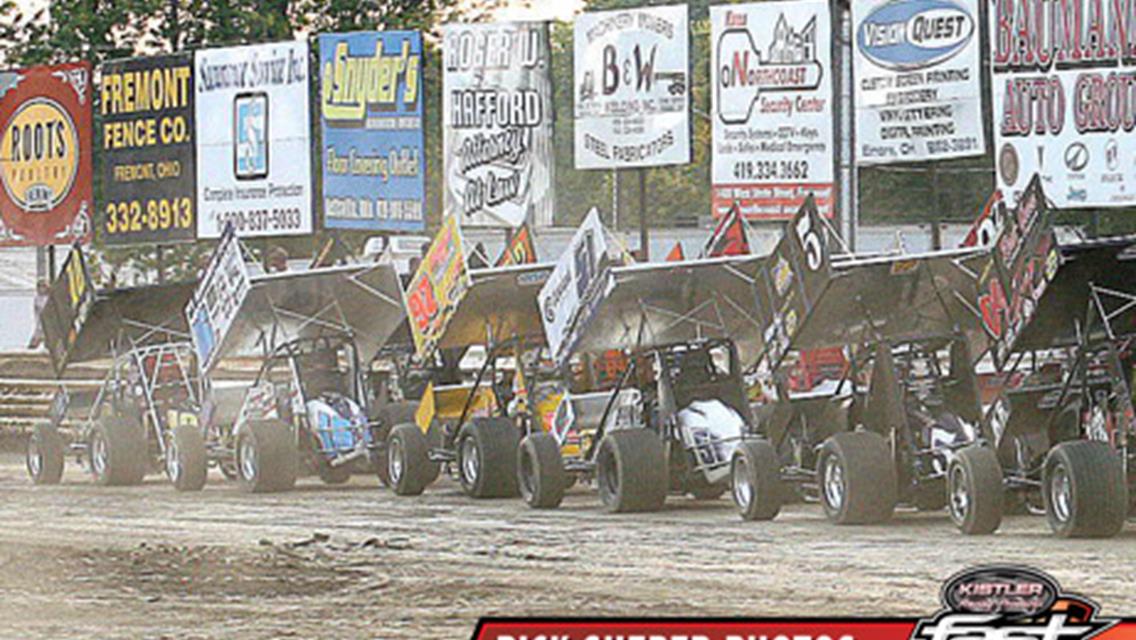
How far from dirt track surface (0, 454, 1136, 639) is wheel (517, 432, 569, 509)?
22 centimetres

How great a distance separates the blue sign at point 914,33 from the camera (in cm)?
2333

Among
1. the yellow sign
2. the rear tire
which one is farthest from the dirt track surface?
the yellow sign

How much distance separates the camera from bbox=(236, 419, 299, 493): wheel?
21.2 metres

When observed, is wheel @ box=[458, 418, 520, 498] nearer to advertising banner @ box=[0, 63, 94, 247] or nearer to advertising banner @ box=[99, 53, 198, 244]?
advertising banner @ box=[99, 53, 198, 244]

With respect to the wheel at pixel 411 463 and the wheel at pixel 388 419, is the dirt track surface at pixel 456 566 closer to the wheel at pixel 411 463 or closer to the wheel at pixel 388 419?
the wheel at pixel 411 463

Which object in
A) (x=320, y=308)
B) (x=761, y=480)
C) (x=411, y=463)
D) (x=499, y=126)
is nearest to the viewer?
(x=761, y=480)

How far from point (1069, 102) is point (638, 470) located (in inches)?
262

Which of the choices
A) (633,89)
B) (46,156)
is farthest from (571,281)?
(46,156)

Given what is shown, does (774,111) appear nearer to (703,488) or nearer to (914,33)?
(914,33)

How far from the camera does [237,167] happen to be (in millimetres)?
31031

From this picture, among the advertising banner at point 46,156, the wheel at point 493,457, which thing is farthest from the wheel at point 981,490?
the advertising banner at point 46,156

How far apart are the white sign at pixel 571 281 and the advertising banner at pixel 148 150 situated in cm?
1373

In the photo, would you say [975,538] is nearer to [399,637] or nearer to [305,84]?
[399,637]

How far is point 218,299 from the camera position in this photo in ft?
72.0
